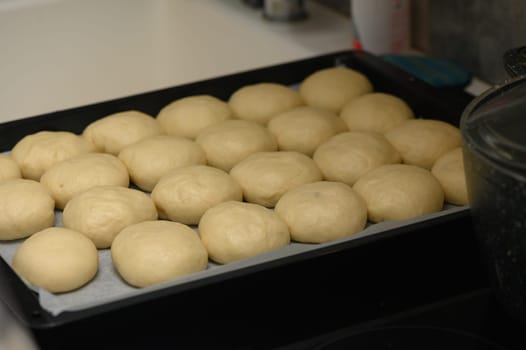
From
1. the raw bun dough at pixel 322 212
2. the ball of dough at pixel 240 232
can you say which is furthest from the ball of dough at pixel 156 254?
the raw bun dough at pixel 322 212

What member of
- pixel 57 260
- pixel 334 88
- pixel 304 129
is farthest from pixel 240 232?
pixel 334 88

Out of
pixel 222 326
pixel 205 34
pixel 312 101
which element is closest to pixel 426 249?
pixel 222 326

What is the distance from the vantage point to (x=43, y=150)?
1243 millimetres

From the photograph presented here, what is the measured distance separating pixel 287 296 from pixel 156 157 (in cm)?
39

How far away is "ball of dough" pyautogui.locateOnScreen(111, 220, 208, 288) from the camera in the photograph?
0.98 meters

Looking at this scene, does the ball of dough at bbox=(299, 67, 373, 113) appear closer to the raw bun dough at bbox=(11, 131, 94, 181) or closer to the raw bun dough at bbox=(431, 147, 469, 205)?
the raw bun dough at bbox=(431, 147, 469, 205)

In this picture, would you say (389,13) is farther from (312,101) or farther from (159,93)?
(159,93)

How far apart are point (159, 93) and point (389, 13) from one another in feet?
1.76

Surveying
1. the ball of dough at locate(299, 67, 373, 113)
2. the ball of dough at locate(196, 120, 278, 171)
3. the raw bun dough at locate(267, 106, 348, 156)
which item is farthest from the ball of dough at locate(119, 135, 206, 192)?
the ball of dough at locate(299, 67, 373, 113)

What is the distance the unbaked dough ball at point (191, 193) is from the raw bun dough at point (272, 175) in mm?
18

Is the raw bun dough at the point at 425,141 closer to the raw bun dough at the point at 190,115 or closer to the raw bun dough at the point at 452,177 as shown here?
the raw bun dough at the point at 452,177

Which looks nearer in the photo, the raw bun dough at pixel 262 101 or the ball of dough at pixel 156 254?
the ball of dough at pixel 156 254

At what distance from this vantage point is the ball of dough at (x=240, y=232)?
102 cm

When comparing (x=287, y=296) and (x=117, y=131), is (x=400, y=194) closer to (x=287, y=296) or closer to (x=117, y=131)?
(x=287, y=296)
